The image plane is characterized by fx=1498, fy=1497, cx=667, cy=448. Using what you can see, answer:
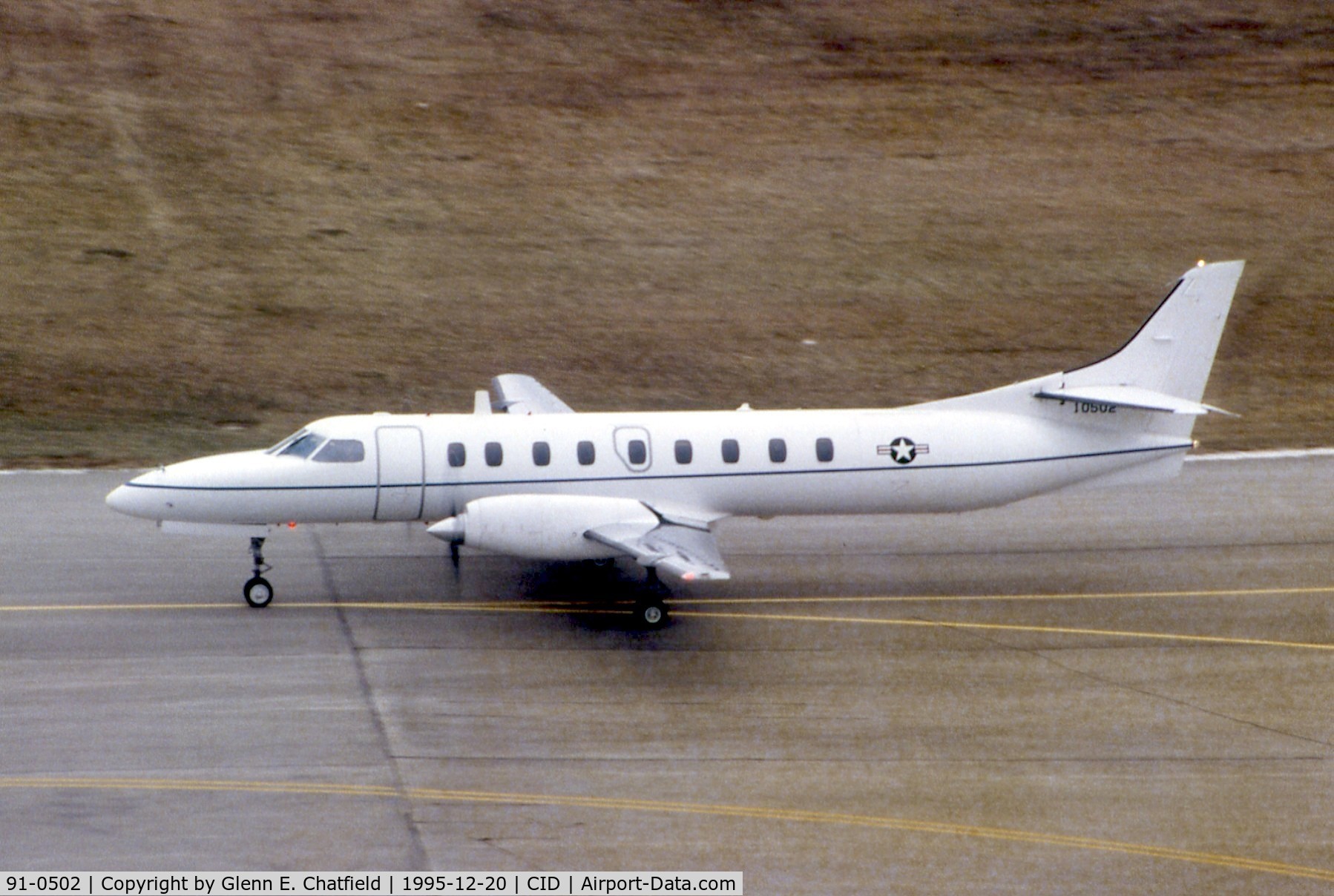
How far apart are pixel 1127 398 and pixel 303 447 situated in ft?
36.4

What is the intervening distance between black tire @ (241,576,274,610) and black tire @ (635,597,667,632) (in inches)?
189

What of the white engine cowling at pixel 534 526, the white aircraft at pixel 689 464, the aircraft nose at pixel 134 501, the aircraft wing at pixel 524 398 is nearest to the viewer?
the white engine cowling at pixel 534 526

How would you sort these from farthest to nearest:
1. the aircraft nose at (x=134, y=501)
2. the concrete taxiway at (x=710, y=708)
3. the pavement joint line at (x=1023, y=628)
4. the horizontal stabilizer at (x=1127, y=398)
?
1. the horizontal stabilizer at (x=1127, y=398)
2. the aircraft nose at (x=134, y=501)
3. the pavement joint line at (x=1023, y=628)
4. the concrete taxiway at (x=710, y=708)

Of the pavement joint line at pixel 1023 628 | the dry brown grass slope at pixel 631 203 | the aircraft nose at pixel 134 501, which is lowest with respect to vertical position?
the pavement joint line at pixel 1023 628

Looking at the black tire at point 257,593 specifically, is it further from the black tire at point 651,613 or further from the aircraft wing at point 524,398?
the aircraft wing at point 524,398

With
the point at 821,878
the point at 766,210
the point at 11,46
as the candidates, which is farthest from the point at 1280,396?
the point at 11,46

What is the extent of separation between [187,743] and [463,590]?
5652mm

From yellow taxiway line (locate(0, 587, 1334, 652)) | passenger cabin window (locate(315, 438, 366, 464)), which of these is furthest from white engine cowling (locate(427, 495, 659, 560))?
passenger cabin window (locate(315, 438, 366, 464))

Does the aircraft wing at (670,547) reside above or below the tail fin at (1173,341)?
below

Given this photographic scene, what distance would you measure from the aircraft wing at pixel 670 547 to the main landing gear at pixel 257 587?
14.4ft

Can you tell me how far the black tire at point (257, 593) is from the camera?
19.3 m

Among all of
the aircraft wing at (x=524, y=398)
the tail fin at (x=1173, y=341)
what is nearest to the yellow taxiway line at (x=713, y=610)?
the tail fin at (x=1173, y=341)

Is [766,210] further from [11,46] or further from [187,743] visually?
[187,743]

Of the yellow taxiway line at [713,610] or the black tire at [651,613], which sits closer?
the black tire at [651,613]
